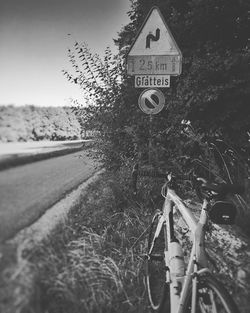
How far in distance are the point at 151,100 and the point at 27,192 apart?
8.24 feet

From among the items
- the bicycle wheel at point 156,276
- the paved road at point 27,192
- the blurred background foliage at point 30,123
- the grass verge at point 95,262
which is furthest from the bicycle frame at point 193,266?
the blurred background foliage at point 30,123

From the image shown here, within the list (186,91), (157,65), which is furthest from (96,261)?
(186,91)

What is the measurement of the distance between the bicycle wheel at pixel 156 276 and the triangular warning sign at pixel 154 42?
185 cm

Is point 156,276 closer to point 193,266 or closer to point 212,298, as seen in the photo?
point 193,266

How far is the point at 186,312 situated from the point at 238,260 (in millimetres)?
1002

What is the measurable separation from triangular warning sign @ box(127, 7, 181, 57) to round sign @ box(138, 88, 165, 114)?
0.43m

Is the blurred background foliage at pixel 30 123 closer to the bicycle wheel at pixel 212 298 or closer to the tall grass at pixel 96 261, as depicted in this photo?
the tall grass at pixel 96 261

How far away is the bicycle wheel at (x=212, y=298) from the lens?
137 centimetres

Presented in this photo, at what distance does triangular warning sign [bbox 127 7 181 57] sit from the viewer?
145 inches

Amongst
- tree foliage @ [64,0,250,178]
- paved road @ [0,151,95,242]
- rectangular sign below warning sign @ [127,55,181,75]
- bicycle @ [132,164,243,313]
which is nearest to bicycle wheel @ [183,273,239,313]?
bicycle @ [132,164,243,313]

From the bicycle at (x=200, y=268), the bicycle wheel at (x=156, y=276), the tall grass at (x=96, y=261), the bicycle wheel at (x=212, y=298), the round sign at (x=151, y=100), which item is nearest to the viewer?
the bicycle wheel at (x=212, y=298)

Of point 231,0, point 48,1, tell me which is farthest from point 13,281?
point 231,0

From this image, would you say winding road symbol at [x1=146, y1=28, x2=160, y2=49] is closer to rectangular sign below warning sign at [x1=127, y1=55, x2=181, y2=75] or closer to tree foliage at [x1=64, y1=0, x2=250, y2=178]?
rectangular sign below warning sign at [x1=127, y1=55, x2=181, y2=75]

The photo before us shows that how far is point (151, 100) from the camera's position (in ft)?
12.6
